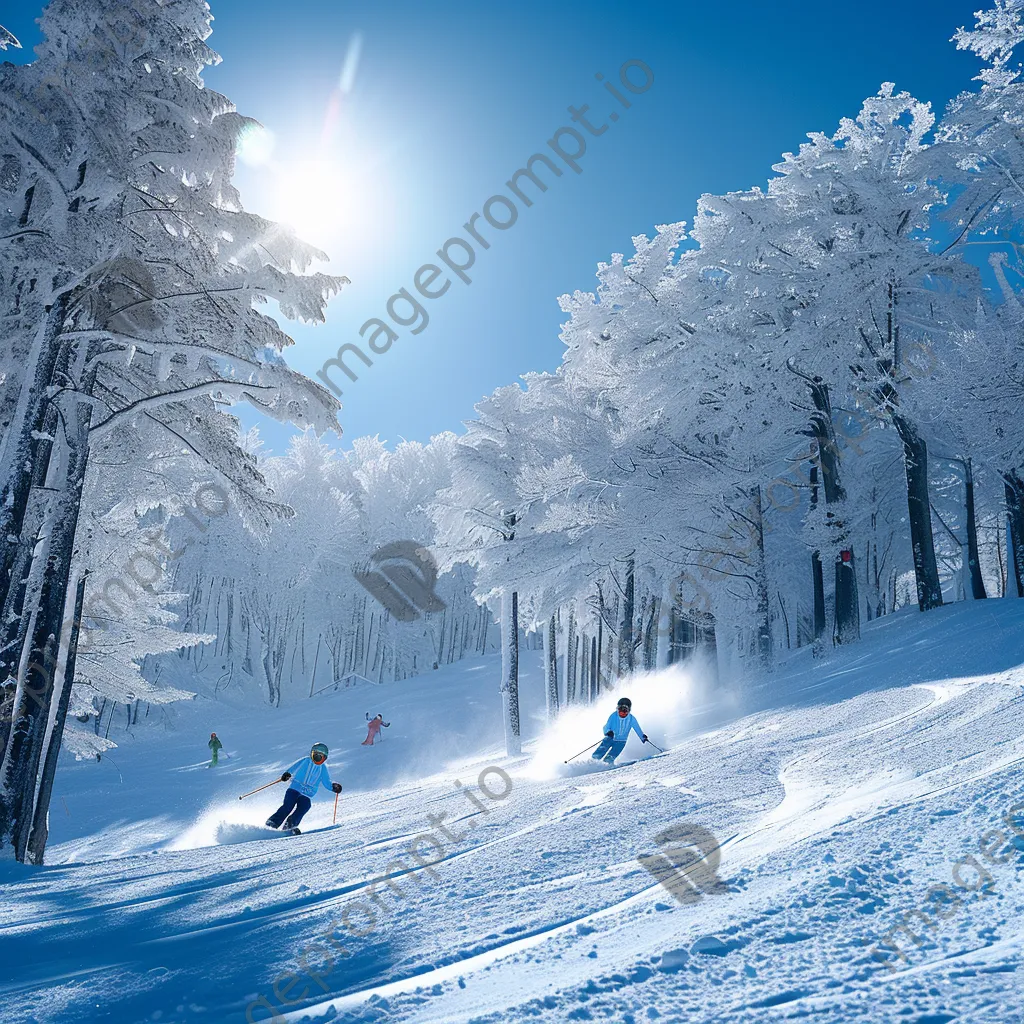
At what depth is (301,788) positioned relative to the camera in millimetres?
9461

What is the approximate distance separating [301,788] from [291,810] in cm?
29

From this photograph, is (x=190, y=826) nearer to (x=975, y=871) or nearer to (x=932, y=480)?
Answer: (x=975, y=871)

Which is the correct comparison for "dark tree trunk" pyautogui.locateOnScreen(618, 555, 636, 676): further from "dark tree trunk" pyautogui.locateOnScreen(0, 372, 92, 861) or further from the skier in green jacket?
the skier in green jacket

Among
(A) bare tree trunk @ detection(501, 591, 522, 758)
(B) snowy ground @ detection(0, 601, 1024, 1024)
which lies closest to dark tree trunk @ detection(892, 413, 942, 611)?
(B) snowy ground @ detection(0, 601, 1024, 1024)

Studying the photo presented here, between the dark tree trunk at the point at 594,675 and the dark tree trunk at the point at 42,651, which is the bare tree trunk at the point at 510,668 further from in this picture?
the dark tree trunk at the point at 42,651

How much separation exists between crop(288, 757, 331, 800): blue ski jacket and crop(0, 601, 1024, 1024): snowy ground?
251 centimetres

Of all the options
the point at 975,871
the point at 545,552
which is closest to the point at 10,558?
the point at 975,871

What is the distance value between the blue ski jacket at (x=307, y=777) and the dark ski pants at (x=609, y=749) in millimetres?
3856

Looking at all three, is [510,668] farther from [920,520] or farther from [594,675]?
[594,675]

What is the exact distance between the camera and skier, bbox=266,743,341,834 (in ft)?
30.4

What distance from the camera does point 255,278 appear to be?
8445mm

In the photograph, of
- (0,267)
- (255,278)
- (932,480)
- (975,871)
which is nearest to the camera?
(975,871)

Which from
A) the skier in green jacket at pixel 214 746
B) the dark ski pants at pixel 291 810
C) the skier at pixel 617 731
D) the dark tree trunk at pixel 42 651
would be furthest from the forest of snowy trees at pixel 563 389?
the skier in green jacket at pixel 214 746

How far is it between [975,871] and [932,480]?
2113 cm
